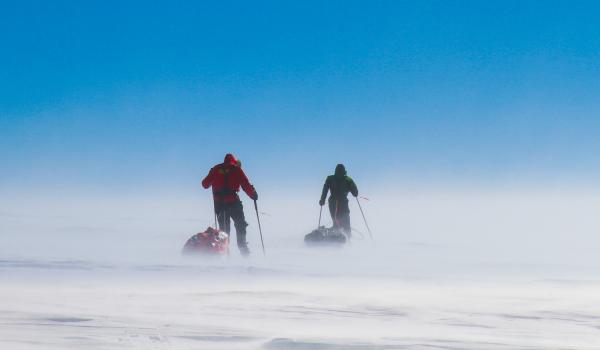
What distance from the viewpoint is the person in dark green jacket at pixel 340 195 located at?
55.9ft

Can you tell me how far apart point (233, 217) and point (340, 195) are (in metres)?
4.63

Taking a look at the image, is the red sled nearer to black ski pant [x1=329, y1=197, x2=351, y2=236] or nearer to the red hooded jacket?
the red hooded jacket

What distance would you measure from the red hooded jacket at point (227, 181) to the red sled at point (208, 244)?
2.89 feet

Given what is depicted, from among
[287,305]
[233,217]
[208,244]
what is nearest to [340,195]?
[233,217]

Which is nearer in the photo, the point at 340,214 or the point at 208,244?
the point at 208,244

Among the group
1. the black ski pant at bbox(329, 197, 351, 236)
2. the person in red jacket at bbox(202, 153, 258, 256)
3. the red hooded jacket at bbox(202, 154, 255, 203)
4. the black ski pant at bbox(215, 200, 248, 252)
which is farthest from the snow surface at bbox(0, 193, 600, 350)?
the black ski pant at bbox(329, 197, 351, 236)

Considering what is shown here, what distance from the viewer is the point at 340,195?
55.9ft

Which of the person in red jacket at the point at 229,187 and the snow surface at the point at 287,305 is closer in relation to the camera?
the snow surface at the point at 287,305

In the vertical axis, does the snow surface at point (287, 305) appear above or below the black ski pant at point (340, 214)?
below

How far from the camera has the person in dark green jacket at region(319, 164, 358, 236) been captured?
671 inches

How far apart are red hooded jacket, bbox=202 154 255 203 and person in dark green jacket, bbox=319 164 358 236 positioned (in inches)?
171

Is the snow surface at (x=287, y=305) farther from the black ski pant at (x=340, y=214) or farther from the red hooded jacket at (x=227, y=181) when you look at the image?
the black ski pant at (x=340, y=214)

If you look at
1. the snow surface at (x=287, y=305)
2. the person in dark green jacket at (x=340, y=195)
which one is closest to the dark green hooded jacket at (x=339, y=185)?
the person in dark green jacket at (x=340, y=195)

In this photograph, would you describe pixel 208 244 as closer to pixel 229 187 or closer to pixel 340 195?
pixel 229 187
